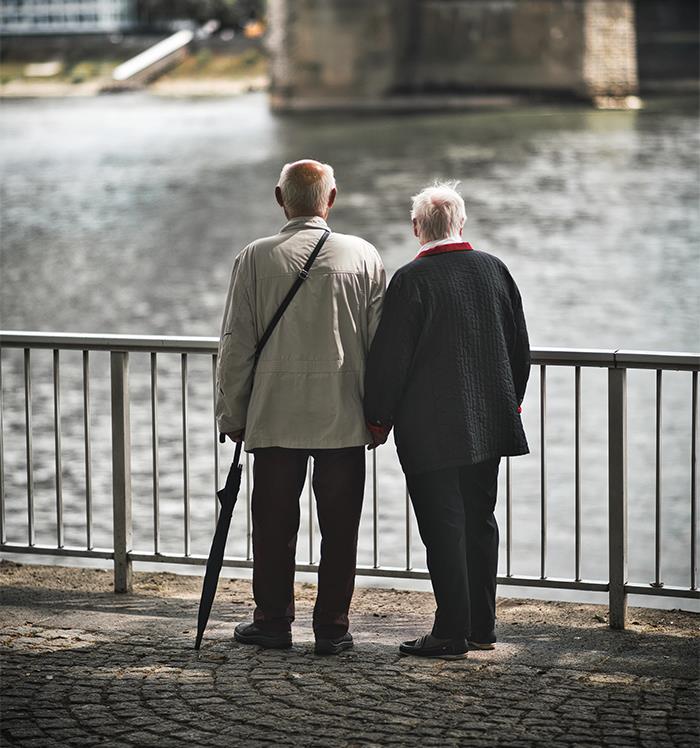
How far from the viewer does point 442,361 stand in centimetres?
421

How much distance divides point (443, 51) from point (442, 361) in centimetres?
4473

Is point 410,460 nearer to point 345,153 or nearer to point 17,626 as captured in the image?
point 17,626

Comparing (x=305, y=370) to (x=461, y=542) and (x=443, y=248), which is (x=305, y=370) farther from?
(x=461, y=542)

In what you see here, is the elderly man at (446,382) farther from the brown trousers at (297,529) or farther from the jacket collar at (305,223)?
the jacket collar at (305,223)

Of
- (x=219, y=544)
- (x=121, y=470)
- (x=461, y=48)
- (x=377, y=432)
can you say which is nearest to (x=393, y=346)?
(x=377, y=432)

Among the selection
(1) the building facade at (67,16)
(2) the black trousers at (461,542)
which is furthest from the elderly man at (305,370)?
(1) the building facade at (67,16)

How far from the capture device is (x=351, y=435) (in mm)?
4234

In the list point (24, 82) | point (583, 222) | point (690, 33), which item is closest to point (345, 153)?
point (583, 222)

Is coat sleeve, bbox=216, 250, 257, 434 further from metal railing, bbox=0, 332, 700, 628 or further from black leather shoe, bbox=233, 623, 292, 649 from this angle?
black leather shoe, bbox=233, 623, 292, 649

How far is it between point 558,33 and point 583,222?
11.9 m

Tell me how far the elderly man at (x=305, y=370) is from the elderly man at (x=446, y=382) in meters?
0.11

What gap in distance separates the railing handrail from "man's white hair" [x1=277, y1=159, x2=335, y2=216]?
716 millimetres

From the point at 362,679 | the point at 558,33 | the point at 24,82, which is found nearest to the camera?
the point at 362,679

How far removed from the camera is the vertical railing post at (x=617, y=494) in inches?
186
